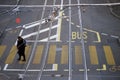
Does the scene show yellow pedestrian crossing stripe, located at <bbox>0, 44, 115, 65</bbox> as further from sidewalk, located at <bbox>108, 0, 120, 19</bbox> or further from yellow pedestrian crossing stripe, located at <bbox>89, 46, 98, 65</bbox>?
sidewalk, located at <bbox>108, 0, 120, 19</bbox>

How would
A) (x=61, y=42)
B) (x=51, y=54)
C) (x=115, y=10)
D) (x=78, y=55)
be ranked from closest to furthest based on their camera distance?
(x=78, y=55) → (x=51, y=54) → (x=61, y=42) → (x=115, y=10)

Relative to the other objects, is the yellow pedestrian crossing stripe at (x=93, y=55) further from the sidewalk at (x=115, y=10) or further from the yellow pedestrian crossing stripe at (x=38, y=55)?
the sidewalk at (x=115, y=10)

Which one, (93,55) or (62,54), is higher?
(62,54)

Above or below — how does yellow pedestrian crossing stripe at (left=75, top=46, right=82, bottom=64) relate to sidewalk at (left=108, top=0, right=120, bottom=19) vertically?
below

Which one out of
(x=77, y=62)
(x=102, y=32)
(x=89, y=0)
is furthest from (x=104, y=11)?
(x=77, y=62)

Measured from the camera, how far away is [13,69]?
1697 cm

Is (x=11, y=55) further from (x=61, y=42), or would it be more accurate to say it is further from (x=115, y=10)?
(x=115, y=10)

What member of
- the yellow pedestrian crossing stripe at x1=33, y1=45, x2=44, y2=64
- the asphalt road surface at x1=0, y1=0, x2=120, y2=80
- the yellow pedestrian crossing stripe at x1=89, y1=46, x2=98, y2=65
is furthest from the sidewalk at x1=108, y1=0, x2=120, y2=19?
the yellow pedestrian crossing stripe at x1=33, y1=45, x2=44, y2=64

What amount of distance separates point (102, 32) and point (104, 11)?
4.38m

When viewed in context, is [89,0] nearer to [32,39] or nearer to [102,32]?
[102,32]

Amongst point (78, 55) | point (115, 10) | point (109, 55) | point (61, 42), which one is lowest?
point (109, 55)

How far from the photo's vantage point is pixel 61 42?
65.4ft

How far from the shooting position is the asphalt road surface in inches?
650

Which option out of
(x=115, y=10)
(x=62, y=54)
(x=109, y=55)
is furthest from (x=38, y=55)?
(x=115, y=10)
